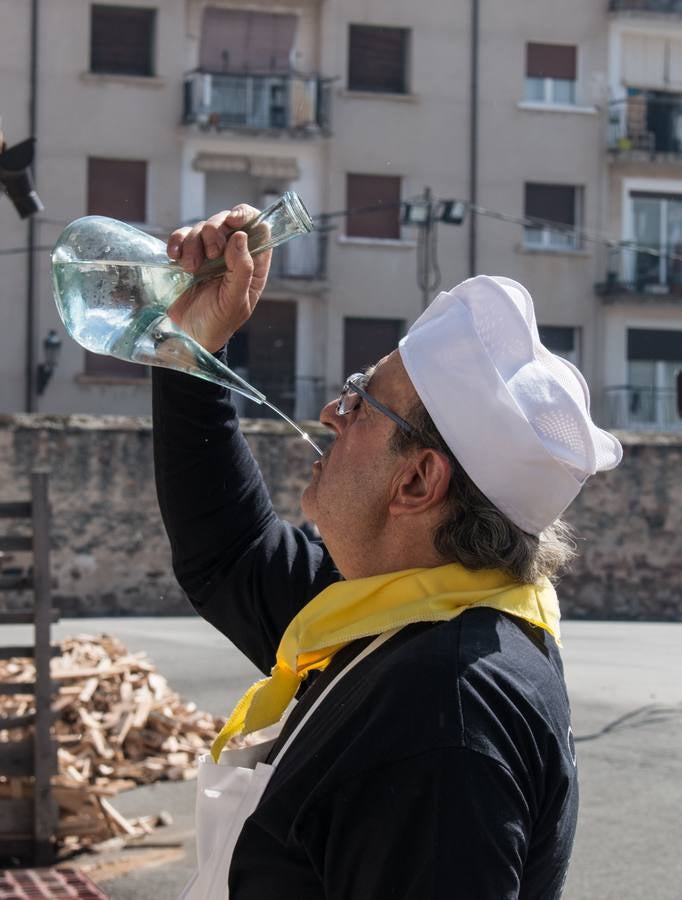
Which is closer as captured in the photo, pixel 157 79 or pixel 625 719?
pixel 625 719

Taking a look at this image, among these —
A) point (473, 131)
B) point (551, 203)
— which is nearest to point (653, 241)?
point (551, 203)

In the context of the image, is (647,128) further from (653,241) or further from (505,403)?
(505,403)

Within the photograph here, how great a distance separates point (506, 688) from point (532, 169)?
27.3 metres

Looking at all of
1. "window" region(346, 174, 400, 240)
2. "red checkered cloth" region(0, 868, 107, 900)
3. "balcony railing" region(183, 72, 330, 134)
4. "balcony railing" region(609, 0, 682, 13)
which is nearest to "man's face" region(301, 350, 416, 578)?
"red checkered cloth" region(0, 868, 107, 900)

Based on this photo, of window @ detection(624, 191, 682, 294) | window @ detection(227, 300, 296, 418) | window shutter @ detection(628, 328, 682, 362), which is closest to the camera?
window @ detection(227, 300, 296, 418)

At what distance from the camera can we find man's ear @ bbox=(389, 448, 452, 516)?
2047 mm

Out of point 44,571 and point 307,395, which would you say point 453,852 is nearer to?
point 44,571

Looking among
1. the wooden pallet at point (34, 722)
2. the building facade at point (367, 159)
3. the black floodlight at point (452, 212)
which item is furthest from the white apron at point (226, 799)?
the building facade at point (367, 159)

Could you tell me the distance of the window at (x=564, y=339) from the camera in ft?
92.7

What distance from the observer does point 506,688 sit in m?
1.71

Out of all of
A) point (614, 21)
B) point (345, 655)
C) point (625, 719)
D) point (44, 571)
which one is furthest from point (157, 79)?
point (345, 655)

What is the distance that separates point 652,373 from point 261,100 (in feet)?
29.8

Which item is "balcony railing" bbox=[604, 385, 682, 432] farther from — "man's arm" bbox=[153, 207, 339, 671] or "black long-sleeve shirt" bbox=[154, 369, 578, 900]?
"black long-sleeve shirt" bbox=[154, 369, 578, 900]

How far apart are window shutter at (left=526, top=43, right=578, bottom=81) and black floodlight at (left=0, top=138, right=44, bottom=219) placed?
2249 centimetres
